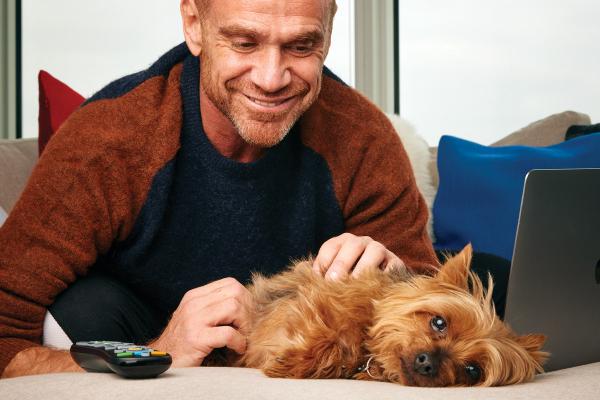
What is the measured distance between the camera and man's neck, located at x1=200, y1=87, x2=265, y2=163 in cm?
213

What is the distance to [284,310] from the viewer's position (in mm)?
1572

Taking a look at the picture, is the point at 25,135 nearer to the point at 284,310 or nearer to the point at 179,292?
the point at 179,292

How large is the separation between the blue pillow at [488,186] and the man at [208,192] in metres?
0.90

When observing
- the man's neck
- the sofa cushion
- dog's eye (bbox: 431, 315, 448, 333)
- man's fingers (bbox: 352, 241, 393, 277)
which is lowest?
dog's eye (bbox: 431, 315, 448, 333)

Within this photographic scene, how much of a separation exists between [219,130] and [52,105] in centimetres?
84

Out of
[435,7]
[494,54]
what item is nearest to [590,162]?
[494,54]

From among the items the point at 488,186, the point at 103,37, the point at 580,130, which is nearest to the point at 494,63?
the point at 580,130

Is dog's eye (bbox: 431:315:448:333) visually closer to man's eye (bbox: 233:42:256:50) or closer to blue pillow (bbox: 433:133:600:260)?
man's eye (bbox: 233:42:256:50)

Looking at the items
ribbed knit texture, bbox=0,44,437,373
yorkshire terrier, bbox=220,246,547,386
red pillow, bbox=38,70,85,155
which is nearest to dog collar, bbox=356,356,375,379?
yorkshire terrier, bbox=220,246,547,386

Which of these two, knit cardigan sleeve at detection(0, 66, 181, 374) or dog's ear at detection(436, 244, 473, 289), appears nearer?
dog's ear at detection(436, 244, 473, 289)

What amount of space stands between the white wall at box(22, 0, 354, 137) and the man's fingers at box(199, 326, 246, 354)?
10.6 feet

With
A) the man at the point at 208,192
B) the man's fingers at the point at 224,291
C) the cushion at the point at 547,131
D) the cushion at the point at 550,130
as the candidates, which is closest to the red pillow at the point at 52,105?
the man at the point at 208,192

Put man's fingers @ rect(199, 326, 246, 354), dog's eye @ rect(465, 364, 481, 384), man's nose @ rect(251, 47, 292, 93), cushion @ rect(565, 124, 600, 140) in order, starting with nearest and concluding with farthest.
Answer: dog's eye @ rect(465, 364, 481, 384) < man's fingers @ rect(199, 326, 246, 354) < man's nose @ rect(251, 47, 292, 93) < cushion @ rect(565, 124, 600, 140)

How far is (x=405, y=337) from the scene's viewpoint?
1419mm
